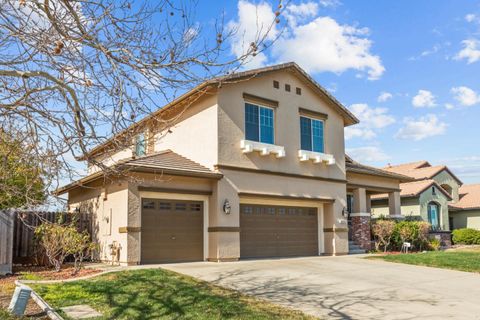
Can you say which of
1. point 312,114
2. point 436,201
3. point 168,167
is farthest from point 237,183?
point 436,201

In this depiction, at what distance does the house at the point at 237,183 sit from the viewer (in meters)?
15.9

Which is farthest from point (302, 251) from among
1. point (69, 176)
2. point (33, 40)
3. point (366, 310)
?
point (33, 40)

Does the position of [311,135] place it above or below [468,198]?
above

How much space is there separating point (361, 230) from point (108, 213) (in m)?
12.8

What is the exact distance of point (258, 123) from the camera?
18.7 m

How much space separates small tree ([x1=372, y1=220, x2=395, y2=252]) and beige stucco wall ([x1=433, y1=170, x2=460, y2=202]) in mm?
14755

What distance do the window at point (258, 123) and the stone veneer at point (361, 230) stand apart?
720 centimetres

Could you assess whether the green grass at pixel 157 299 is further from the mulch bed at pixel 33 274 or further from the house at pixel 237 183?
the house at pixel 237 183

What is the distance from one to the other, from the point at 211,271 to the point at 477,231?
84.3 ft

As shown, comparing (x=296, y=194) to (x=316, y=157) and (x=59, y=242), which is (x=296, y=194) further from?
(x=59, y=242)

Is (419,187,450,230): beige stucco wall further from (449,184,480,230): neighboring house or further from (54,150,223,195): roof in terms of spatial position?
(54,150,223,195): roof

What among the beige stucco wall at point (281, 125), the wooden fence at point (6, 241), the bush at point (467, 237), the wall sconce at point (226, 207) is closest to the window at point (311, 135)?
the beige stucco wall at point (281, 125)

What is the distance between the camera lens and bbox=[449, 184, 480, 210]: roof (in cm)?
3569

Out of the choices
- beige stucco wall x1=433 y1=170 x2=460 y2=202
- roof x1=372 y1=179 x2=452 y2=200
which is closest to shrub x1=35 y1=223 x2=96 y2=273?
roof x1=372 y1=179 x2=452 y2=200
